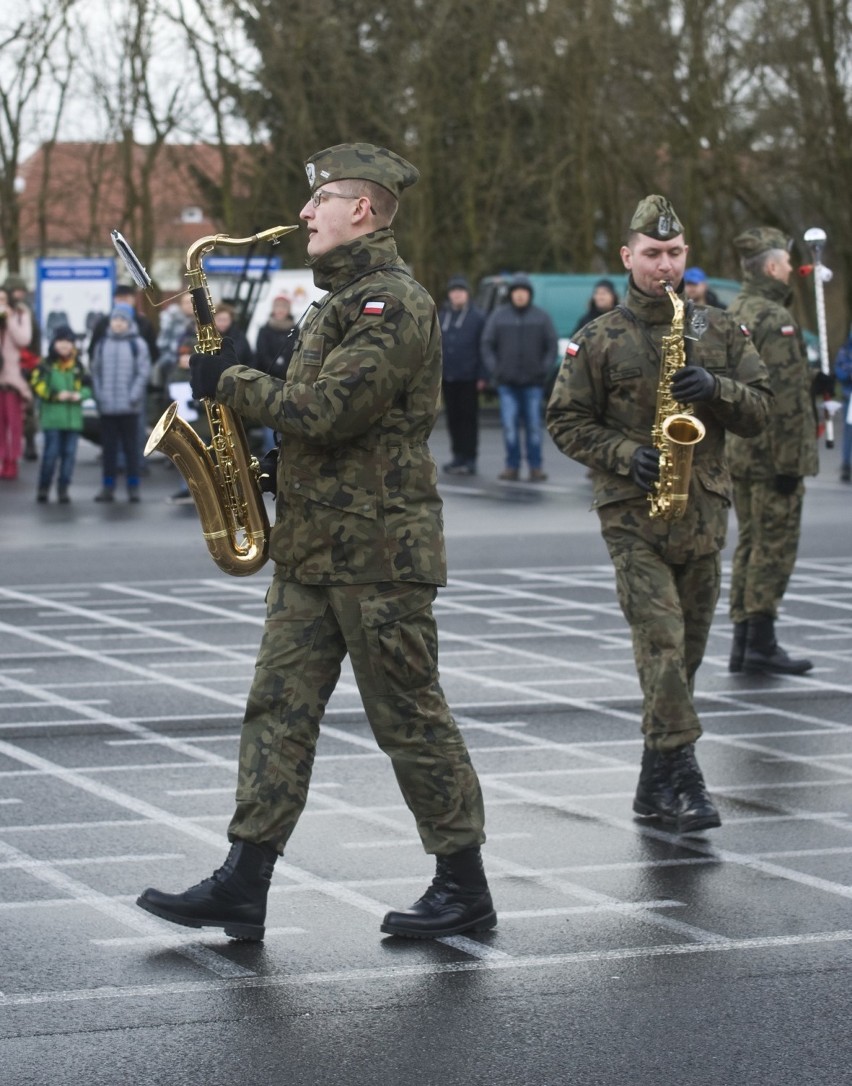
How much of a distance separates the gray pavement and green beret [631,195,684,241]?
→ 1850 mm

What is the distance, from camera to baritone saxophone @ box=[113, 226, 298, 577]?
5.60 m

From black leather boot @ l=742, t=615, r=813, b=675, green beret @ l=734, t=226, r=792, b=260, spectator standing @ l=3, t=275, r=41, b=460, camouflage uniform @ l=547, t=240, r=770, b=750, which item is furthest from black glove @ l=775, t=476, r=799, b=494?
spectator standing @ l=3, t=275, r=41, b=460

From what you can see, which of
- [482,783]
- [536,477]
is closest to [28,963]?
[482,783]

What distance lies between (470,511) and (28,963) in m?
12.6

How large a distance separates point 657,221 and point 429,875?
2.22 m

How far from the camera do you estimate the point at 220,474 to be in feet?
18.5

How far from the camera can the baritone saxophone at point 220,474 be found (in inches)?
220

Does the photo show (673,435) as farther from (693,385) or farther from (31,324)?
(31,324)

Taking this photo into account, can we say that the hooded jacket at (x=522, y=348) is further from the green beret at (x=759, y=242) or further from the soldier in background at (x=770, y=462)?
the green beret at (x=759, y=242)

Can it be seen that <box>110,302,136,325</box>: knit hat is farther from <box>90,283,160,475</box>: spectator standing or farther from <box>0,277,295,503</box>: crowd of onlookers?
<box>90,283,160,475</box>: spectator standing

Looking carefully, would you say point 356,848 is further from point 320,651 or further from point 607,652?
point 607,652

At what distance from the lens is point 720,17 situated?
3738cm

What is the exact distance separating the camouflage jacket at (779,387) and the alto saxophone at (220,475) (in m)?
4.42

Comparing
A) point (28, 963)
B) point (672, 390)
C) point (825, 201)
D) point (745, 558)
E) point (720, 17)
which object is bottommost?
point (28, 963)
